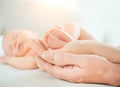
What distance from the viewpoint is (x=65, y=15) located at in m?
2.16

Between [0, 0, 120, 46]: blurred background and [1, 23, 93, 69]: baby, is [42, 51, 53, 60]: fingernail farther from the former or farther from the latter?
[0, 0, 120, 46]: blurred background

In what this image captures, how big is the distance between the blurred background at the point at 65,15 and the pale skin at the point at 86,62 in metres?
1.19

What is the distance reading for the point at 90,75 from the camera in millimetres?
805

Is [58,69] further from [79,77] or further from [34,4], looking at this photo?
[34,4]

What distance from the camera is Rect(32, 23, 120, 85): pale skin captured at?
0.79 meters

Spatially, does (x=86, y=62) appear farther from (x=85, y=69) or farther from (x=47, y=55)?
(x=47, y=55)

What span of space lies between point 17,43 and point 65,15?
3.10 ft

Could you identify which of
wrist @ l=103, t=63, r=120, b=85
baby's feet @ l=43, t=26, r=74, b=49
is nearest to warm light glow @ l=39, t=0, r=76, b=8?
baby's feet @ l=43, t=26, r=74, b=49

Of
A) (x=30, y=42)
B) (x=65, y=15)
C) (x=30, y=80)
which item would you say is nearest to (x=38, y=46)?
(x=30, y=42)

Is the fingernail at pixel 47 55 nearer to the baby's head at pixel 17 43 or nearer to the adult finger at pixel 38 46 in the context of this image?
the adult finger at pixel 38 46

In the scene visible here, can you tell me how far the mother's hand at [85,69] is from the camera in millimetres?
785

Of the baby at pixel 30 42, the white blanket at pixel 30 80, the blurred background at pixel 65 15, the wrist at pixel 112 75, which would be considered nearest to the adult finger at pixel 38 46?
the baby at pixel 30 42

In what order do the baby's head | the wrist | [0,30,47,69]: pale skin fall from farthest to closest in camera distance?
the baby's head < [0,30,47,69]: pale skin < the wrist

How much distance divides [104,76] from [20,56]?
625mm
